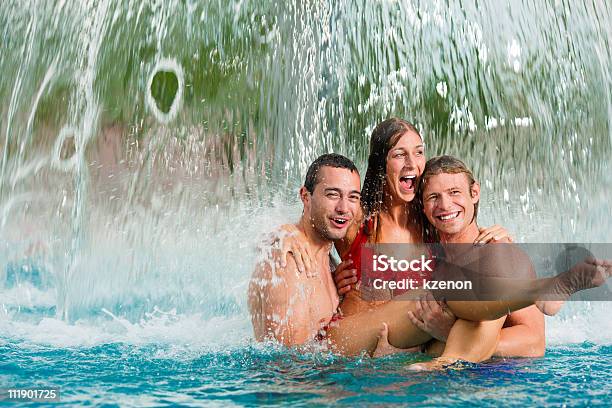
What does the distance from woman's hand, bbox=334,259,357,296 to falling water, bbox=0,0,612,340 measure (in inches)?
74.6

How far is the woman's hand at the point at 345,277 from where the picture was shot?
5.32m

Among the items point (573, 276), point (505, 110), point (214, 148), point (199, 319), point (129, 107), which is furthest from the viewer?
point (505, 110)

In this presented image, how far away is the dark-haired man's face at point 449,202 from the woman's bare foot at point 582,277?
94 cm

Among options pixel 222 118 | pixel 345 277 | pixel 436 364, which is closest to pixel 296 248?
pixel 345 277

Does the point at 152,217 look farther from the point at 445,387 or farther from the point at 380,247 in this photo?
the point at 445,387

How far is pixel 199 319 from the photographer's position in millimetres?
6820

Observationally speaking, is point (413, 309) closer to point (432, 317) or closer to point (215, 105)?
point (432, 317)

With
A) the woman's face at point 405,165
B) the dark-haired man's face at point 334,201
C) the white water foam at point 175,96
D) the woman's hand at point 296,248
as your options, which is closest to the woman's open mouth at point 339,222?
the dark-haired man's face at point 334,201

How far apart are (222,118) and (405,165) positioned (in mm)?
3727

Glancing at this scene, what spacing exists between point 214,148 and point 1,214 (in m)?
3.39

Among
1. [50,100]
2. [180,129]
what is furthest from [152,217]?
[50,100]

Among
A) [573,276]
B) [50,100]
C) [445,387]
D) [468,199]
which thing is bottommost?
[445,387]

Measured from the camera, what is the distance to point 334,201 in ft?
16.9

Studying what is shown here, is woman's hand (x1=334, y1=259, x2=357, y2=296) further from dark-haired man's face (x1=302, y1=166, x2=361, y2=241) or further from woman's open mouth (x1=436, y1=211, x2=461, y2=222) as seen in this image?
woman's open mouth (x1=436, y1=211, x2=461, y2=222)
